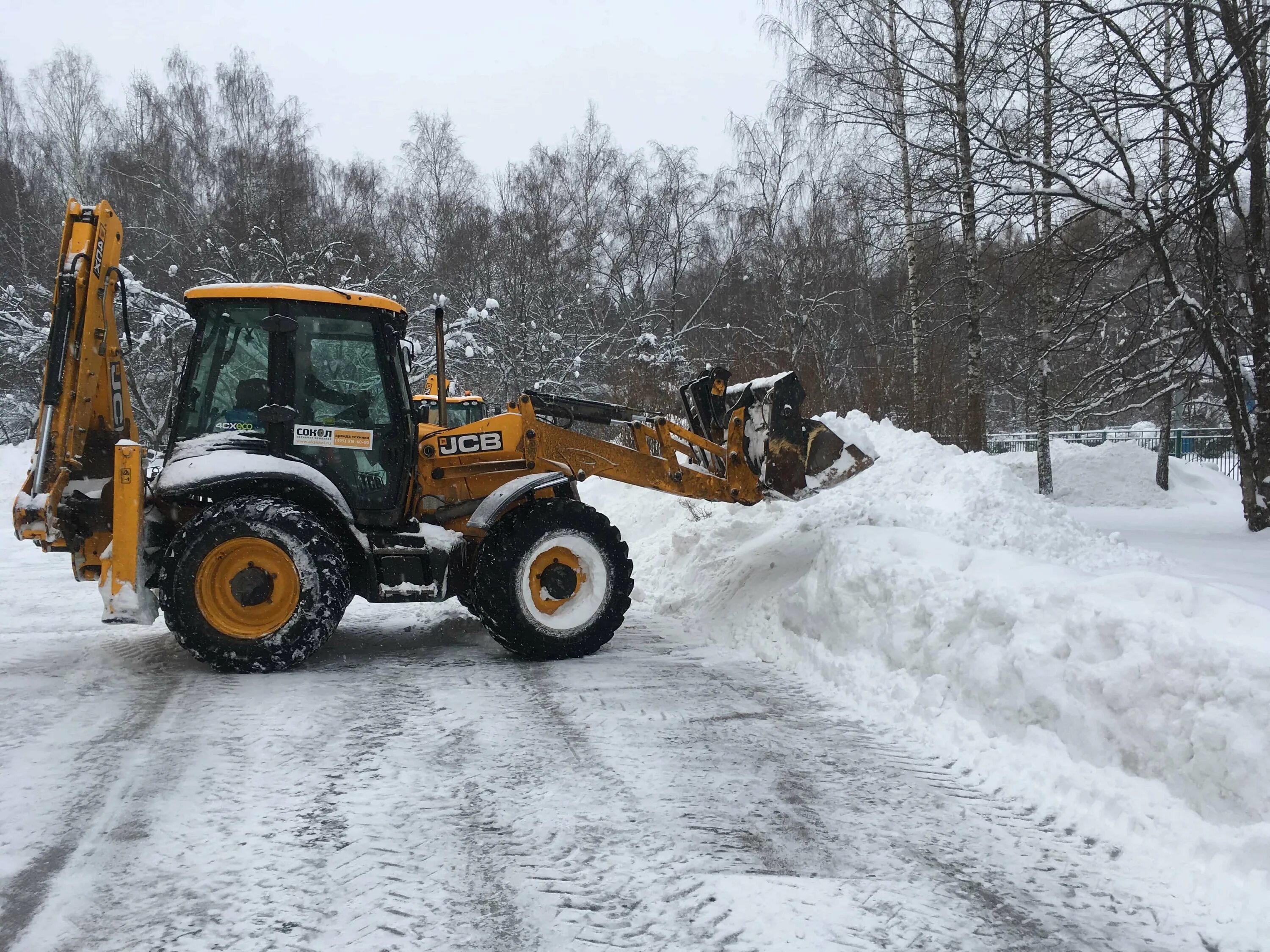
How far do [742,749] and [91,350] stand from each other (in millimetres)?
4598

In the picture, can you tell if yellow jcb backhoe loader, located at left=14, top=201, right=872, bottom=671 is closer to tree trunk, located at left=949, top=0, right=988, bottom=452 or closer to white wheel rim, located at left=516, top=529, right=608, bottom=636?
white wheel rim, located at left=516, top=529, right=608, bottom=636

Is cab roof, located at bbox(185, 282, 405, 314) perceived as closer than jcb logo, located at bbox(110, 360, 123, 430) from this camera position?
Yes

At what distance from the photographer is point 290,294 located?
614 centimetres

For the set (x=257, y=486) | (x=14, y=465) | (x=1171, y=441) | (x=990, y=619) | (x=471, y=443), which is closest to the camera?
(x=990, y=619)

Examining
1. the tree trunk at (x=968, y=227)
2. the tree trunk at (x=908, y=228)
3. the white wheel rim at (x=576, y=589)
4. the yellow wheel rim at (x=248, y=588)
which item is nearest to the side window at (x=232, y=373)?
the yellow wheel rim at (x=248, y=588)

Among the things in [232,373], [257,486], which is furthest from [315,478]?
[232,373]

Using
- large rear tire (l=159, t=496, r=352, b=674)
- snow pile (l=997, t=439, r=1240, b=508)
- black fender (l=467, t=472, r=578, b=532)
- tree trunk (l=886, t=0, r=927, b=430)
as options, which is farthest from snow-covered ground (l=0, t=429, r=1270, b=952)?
snow pile (l=997, t=439, r=1240, b=508)

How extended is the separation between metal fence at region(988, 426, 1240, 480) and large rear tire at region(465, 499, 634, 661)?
716 inches

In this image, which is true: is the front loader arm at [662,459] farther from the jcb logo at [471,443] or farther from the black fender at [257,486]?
the black fender at [257,486]

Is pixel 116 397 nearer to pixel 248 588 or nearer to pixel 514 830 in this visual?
pixel 248 588

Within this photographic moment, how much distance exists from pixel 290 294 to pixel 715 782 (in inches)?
163

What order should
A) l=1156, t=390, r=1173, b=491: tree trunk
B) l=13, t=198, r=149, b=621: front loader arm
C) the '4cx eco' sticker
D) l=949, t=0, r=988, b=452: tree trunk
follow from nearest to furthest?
l=13, t=198, r=149, b=621: front loader arm
the '4cx eco' sticker
l=949, t=0, r=988, b=452: tree trunk
l=1156, t=390, r=1173, b=491: tree trunk

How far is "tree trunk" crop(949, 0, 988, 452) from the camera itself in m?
10.5

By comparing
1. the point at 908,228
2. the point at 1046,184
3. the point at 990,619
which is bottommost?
the point at 990,619
